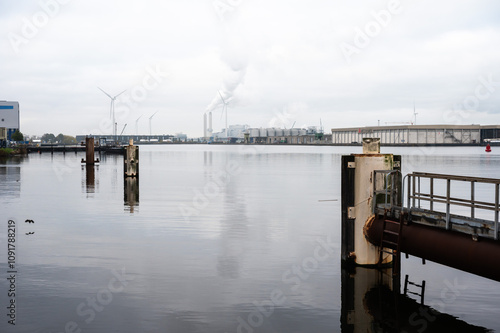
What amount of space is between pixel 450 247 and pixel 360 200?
4.32 metres

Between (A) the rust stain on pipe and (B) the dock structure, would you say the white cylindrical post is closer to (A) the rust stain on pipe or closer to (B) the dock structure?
(B) the dock structure

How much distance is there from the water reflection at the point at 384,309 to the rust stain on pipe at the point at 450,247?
65.4 inches

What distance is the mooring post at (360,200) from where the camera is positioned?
20.0 metres

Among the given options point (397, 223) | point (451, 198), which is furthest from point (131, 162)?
point (451, 198)

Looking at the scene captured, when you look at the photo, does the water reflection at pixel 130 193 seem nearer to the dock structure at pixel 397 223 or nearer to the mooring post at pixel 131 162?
the mooring post at pixel 131 162

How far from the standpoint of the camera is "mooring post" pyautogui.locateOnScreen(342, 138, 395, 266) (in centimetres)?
2003

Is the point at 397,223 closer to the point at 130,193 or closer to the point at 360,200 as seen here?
the point at 360,200

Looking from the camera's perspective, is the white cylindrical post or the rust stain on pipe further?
the white cylindrical post

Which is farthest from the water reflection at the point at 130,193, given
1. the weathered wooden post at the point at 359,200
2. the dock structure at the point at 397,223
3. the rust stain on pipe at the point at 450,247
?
the rust stain on pipe at the point at 450,247

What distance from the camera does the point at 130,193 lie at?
5366 centimetres

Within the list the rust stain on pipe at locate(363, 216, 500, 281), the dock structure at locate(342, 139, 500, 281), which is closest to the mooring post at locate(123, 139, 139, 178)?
the dock structure at locate(342, 139, 500, 281)

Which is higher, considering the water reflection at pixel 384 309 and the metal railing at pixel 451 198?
the metal railing at pixel 451 198

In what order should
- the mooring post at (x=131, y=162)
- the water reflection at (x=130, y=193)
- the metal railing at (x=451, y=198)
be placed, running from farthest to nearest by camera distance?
1. the mooring post at (x=131, y=162)
2. the water reflection at (x=130, y=193)
3. the metal railing at (x=451, y=198)

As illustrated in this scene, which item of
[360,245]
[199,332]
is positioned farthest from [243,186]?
[199,332]
